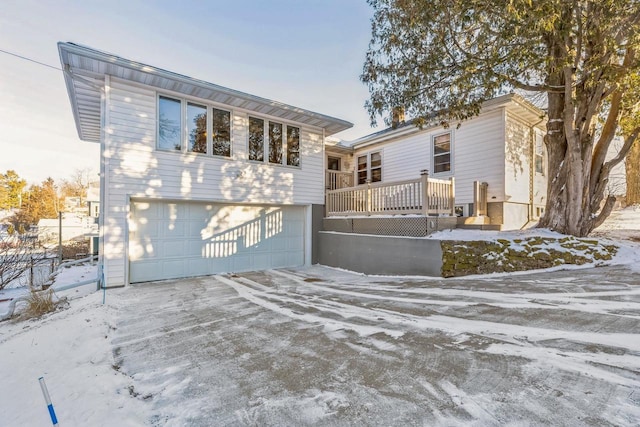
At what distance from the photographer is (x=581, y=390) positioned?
2146 millimetres

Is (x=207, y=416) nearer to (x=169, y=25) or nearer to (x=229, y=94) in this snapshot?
(x=229, y=94)

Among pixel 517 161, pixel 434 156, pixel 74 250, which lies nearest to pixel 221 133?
pixel 434 156

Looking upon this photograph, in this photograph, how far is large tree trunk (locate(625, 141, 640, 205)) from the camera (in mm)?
12883

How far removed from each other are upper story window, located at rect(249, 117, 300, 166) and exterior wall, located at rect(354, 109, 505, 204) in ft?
16.1

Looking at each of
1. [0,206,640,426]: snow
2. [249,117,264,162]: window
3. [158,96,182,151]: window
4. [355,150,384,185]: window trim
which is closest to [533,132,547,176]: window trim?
[355,150,384,185]: window trim

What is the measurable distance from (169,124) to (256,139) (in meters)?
2.37

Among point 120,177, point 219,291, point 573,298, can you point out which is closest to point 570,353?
point 573,298

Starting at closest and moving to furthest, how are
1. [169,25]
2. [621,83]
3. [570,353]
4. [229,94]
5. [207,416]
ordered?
[207,416]
[570,353]
[621,83]
[229,94]
[169,25]

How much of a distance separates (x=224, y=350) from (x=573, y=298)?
17.0 feet

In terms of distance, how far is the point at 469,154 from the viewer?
9.91 m

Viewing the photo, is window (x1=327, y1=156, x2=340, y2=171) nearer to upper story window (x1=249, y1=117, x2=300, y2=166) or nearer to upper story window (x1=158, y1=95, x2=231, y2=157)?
upper story window (x1=249, y1=117, x2=300, y2=166)

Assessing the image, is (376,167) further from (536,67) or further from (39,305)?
(39,305)

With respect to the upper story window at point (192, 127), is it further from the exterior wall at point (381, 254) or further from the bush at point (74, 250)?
the bush at point (74, 250)

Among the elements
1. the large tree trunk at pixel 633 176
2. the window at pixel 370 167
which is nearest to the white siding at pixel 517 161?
the window at pixel 370 167
